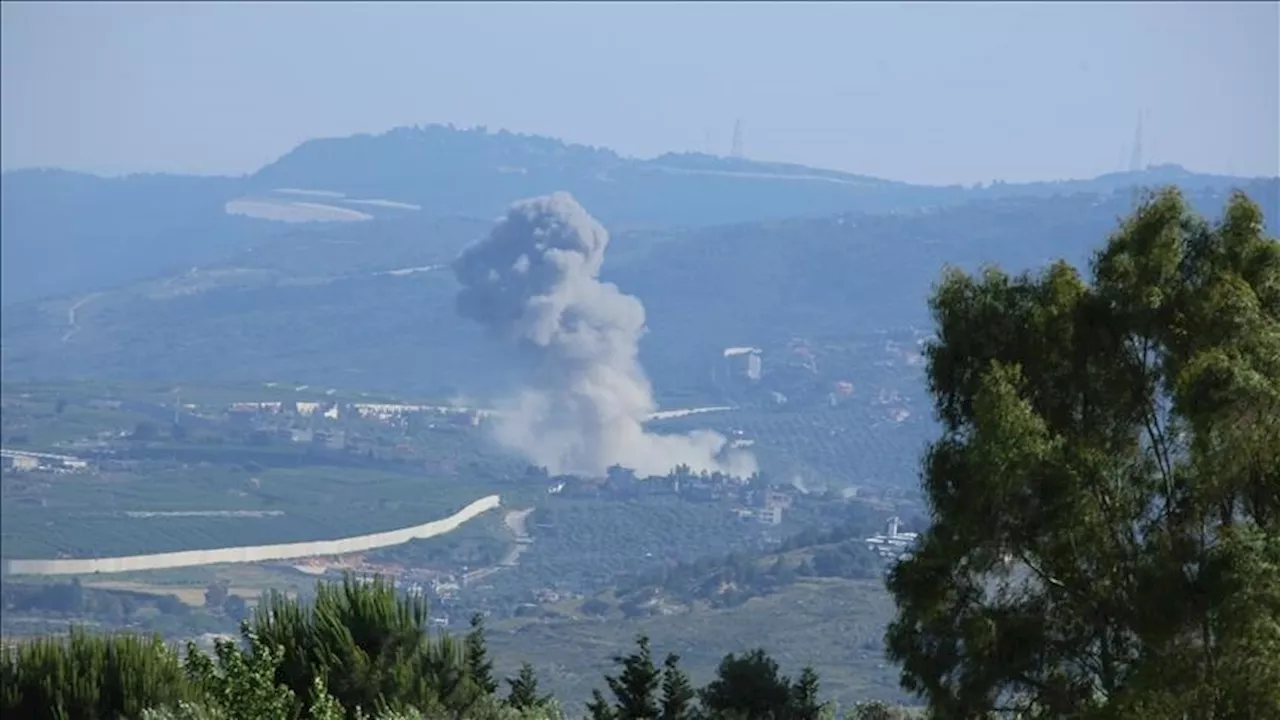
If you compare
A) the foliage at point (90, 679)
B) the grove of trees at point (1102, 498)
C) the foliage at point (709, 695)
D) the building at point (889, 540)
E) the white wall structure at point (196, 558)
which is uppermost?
the grove of trees at point (1102, 498)

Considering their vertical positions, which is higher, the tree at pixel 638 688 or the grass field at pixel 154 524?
the tree at pixel 638 688

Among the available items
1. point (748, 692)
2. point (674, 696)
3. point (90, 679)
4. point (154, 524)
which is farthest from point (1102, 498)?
point (154, 524)

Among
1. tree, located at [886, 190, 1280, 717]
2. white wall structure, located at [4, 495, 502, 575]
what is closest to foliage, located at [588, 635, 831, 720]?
tree, located at [886, 190, 1280, 717]

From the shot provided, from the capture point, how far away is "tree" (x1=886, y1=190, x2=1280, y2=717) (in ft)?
61.3

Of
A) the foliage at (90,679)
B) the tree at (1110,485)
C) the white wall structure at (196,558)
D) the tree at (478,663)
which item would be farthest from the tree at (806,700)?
the white wall structure at (196,558)

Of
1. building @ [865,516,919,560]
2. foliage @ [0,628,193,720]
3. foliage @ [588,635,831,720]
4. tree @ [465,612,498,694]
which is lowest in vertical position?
building @ [865,516,919,560]

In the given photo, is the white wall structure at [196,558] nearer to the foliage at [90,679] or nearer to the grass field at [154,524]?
the grass field at [154,524]

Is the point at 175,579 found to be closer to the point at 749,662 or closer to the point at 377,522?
the point at 377,522

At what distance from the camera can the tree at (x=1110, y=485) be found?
61.3 ft

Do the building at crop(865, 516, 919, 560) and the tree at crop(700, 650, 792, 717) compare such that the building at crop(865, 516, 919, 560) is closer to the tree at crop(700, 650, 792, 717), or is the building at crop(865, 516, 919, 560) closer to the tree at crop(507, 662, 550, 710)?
the tree at crop(507, 662, 550, 710)

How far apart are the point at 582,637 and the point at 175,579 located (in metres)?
42.6

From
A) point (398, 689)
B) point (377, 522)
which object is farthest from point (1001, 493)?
point (377, 522)

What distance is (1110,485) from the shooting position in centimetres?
1961

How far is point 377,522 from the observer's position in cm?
19162
